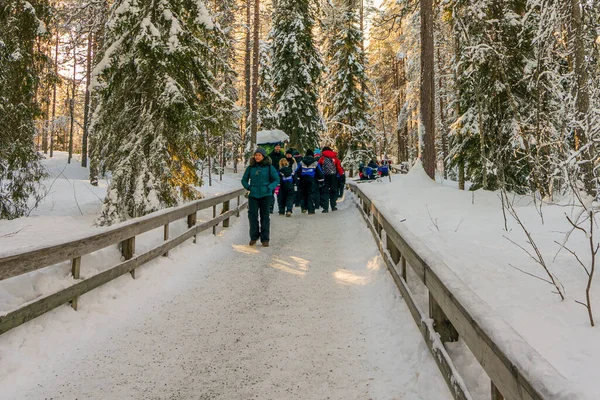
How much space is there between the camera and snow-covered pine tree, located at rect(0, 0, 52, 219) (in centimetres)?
1005

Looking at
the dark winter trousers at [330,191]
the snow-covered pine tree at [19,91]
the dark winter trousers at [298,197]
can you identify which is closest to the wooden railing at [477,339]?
the dark winter trousers at [330,191]

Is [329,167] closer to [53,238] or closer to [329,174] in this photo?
[329,174]

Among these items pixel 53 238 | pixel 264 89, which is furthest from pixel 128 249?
pixel 264 89

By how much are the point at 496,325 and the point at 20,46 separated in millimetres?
12597

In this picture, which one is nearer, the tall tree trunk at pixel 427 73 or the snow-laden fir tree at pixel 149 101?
the snow-laden fir tree at pixel 149 101

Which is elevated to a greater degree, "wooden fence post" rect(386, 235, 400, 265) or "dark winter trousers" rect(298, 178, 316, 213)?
"dark winter trousers" rect(298, 178, 316, 213)

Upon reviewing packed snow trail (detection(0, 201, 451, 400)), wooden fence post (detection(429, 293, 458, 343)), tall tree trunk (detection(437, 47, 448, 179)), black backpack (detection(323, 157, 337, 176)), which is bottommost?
packed snow trail (detection(0, 201, 451, 400))

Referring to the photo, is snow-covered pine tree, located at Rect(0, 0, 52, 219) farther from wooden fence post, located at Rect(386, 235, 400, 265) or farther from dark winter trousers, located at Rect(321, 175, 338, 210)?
wooden fence post, located at Rect(386, 235, 400, 265)

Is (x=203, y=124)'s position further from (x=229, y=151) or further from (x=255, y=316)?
(x=229, y=151)

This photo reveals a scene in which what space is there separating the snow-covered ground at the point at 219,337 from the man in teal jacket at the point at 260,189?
6.18ft

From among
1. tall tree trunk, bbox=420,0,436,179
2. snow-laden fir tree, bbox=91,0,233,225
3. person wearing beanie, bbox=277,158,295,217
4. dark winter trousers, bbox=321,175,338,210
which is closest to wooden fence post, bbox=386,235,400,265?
snow-laden fir tree, bbox=91,0,233,225

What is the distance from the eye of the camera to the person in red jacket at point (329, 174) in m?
14.2

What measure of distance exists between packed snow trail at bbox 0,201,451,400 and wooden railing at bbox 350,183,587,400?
0.26 m

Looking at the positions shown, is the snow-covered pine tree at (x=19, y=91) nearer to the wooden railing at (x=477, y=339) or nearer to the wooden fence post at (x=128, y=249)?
the wooden fence post at (x=128, y=249)
